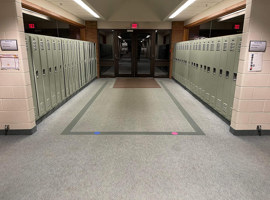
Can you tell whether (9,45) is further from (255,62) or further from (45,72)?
(255,62)

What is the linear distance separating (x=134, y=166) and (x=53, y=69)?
3308 mm

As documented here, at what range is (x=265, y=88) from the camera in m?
3.40

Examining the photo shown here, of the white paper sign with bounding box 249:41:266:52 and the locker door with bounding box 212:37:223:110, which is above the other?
the white paper sign with bounding box 249:41:266:52

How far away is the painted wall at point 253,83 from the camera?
3104mm

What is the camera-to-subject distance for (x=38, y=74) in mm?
3967

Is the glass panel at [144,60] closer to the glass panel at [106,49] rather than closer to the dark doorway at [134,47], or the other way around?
the dark doorway at [134,47]

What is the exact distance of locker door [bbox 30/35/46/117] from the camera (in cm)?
376

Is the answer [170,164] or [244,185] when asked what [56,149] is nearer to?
[170,164]

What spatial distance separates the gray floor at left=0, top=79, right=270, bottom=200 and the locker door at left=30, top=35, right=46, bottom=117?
51 cm

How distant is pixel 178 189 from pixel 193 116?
2602 millimetres

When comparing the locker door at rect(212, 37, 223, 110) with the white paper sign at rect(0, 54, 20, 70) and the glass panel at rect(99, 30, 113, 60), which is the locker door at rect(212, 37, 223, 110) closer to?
the white paper sign at rect(0, 54, 20, 70)

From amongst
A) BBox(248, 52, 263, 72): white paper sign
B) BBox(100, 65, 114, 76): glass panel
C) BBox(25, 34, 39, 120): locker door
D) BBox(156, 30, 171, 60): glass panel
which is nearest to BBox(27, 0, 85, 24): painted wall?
BBox(25, 34, 39, 120): locker door

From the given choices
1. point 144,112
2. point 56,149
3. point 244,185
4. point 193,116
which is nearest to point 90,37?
point 144,112

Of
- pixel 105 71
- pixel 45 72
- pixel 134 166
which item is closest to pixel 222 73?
pixel 134 166
